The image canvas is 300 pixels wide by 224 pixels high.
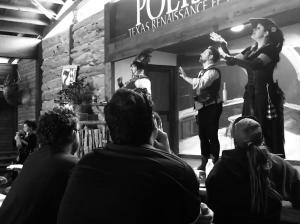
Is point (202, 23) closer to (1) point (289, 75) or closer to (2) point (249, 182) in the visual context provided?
(1) point (289, 75)

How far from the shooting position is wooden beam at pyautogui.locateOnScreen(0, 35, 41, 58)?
787 centimetres

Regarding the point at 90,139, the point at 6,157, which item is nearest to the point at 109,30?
the point at 90,139

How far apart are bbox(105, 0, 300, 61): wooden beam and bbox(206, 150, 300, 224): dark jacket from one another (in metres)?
1.44

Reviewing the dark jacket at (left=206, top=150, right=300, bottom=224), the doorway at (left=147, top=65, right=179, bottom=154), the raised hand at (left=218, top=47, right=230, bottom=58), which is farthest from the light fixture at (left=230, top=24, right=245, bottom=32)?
the dark jacket at (left=206, top=150, right=300, bottom=224)

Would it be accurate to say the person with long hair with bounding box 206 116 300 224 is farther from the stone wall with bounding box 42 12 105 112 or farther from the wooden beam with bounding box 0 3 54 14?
the wooden beam with bounding box 0 3 54 14

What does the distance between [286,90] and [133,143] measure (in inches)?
125

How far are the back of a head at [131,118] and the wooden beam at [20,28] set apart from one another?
7.69 metres

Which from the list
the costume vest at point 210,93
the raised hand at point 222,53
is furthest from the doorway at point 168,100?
the raised hand at point 222,53

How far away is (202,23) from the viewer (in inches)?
155

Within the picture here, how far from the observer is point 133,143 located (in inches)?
52.0

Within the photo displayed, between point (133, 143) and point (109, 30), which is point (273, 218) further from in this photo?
point (109, 30)

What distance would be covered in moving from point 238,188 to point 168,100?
11.3 feet

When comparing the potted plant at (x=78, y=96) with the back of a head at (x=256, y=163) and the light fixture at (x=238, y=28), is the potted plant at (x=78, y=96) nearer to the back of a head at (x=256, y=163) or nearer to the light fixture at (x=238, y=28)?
the light fixture at (x=238, y=28)

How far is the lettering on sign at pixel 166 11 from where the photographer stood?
13.2 ft
